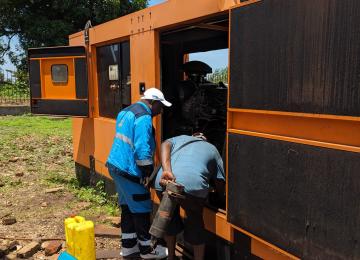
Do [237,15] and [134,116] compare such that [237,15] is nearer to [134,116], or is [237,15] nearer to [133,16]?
[134,116]

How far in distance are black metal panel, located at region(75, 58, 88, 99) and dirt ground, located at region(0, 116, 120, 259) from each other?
1.55m

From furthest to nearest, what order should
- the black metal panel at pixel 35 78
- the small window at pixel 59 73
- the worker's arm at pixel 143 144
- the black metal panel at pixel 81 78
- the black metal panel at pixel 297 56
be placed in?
the black metal panel at pixel 35 78 < the small window at pixel 59 73 < the black metal panel at pixel 81 78 < the worker's arm at pixel 143 144 < the black metal panel at pixel 297 56

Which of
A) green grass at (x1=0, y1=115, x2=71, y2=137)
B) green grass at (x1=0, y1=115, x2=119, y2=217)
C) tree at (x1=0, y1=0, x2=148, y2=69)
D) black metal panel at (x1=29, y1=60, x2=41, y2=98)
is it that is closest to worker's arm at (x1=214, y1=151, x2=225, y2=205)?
green grass at (x1=0, y1=115, x2=119, y2=217)

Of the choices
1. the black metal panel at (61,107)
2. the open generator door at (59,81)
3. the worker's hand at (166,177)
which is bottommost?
the worker's hand at (166,177)

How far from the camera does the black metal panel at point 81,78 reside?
5.85 m

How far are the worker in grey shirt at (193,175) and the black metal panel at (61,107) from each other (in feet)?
8.42

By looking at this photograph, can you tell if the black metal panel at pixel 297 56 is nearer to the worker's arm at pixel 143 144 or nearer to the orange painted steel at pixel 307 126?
the orange painted steel at pixel 307 126

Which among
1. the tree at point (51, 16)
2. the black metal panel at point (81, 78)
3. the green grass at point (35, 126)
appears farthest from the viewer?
the tree at point (51, 16)

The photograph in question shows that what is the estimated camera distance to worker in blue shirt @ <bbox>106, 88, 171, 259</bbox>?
3865mm

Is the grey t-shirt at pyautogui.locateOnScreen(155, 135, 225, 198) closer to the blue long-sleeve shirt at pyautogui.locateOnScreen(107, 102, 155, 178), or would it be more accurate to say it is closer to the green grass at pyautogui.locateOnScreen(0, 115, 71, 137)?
the blue long-sleeve shirt at pyautogui.locateOnScreen(107, 102, 155, 178)

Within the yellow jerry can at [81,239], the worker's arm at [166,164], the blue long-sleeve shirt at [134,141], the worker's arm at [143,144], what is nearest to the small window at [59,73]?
the blue long-sleeve shirt at [134,141]

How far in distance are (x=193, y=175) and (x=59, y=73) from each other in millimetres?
3539

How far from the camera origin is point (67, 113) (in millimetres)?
5984

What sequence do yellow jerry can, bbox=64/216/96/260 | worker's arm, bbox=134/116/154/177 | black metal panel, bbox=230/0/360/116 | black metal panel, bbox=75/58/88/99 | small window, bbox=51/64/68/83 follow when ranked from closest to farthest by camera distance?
black metal panel, bbox=230/0/360/116, yellow jerry can, bbox=64/216/96/260, worker's arm, bbox=134/116/154/177, black metal panel, bbox=75/58/88/99, small window, bbox=51/64/68/83
